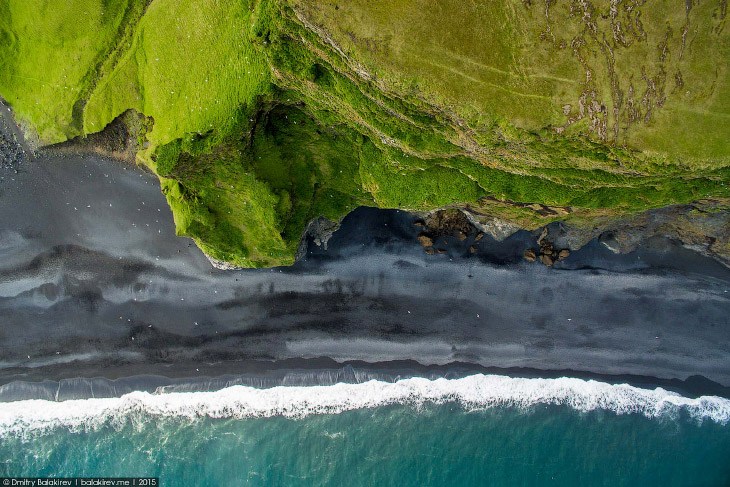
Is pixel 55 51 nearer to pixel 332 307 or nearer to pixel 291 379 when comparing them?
pixel 332 307

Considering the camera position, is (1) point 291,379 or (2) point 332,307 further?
(1) point 291,379

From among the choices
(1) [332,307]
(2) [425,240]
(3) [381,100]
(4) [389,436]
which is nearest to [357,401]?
(4) [389,436]

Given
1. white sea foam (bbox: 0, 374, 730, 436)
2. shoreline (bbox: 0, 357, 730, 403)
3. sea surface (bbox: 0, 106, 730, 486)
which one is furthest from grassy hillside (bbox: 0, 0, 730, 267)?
white sea foam (bbox: 0, 374, 730, 436)

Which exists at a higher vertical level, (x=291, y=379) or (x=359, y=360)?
(x=359, y=360)

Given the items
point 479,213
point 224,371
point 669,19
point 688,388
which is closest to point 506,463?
point 688,388

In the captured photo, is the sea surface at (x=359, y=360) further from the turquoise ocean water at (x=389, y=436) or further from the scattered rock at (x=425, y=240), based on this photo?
the scattered rock at (x=425, y=240)

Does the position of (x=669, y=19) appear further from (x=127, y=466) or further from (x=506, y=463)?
(x=127, y=466)
